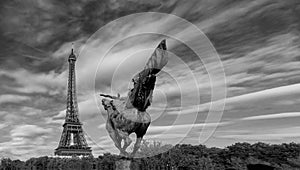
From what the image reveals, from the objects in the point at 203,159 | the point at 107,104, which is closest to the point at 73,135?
the point at 203,159

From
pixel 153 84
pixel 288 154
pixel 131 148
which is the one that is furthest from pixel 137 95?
pixel 288 154

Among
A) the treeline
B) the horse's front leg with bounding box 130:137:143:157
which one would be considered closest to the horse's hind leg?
the horse's front leg with bounding box 130:137:143:157

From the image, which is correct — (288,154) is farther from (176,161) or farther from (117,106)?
(117,106)

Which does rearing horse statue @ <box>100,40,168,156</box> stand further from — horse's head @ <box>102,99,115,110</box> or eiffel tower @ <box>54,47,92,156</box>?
eiffel tower @ <box>54,47,92,156</box>

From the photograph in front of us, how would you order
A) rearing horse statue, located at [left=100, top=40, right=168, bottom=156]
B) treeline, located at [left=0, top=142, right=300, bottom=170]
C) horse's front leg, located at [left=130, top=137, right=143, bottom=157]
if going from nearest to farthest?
rearing horse statue, located at [left=100, top=40, right=168, bottom=156], horse's front leg, located at [left=130, top=137, right=143, bottom=157], treeline, located at [left=0, top=142, right=300, bottom=170]

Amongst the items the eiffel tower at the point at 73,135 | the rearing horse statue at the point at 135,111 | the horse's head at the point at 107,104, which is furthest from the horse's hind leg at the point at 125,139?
the eiffel tower at the point at 73,135
